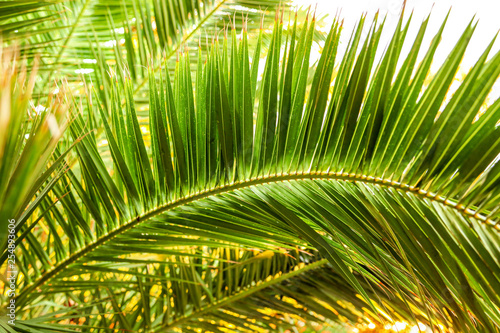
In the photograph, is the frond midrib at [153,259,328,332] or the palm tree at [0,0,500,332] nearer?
the palm tree at [0,0,500,332]

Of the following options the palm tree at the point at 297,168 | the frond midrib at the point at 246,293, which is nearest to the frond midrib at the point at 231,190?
the palm tree at the point at 297,168

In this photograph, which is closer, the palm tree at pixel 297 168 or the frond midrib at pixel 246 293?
the palm tree at pixel 297 168

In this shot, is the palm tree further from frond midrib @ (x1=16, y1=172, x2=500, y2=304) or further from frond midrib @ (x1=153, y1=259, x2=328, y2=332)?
frond midrib @ (x1=153, y1=259, x2=328, y2=332)

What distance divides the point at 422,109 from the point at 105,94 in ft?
2.28

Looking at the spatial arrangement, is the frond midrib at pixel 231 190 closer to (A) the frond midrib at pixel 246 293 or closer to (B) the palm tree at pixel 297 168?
(B) the palm tree at pixel 297 168

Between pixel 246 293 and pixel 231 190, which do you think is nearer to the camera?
pixel 231 190

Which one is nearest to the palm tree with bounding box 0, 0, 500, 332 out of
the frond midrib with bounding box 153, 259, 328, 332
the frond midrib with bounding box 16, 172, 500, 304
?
the frond midrib with bounding box 16, 172, 500, 304

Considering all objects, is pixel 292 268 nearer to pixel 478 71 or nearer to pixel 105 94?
pixel 105 94

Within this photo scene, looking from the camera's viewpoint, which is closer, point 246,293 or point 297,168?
point 297,168

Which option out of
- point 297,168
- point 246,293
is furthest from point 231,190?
point 246,293

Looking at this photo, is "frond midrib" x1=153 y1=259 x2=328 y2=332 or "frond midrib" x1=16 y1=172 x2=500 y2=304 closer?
"frond midrib" x1=16 y1=172 x2=500 y2=304

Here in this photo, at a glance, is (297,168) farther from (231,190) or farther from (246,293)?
(246,293)

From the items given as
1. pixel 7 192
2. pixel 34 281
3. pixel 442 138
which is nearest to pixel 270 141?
pixel 442 138

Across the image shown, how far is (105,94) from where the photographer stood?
0.96 metres
